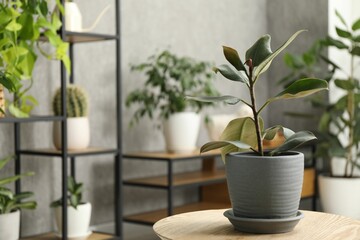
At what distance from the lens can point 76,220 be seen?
2840 mm

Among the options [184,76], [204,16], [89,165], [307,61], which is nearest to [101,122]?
[89,165]

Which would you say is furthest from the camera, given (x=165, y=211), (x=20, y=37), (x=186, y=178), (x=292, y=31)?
(x=292, y=31)

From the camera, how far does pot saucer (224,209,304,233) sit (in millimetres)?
1475

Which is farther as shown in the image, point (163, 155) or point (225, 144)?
point (163, 155)

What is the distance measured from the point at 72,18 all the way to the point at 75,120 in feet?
1.55

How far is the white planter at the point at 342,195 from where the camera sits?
12.6 feet

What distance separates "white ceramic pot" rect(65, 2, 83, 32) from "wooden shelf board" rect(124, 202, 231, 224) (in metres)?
1.08

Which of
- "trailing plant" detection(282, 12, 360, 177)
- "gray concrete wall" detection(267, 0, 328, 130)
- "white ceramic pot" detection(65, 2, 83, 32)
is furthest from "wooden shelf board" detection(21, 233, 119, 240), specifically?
"gray concrete wall" detection(267, 0, 328, 130)

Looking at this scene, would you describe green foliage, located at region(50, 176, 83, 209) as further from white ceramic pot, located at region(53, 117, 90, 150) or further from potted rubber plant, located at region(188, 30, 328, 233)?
potted rubber plant, located at region(188, 30, 328, 233)

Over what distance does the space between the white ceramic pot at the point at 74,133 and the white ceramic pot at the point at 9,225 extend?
414mm

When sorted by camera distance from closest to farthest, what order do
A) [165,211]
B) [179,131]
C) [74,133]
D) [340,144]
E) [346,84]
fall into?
[74,133] < [179,131] < [165,211] < [346,84] < [340,144]

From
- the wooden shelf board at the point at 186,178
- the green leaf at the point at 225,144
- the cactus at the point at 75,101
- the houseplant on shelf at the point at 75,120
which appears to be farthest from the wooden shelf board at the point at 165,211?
A: the green leaf at the point at 225,144

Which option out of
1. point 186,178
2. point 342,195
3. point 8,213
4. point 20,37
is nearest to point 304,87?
point 20,37

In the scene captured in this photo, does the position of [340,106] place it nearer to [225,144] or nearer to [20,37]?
[20,37]
